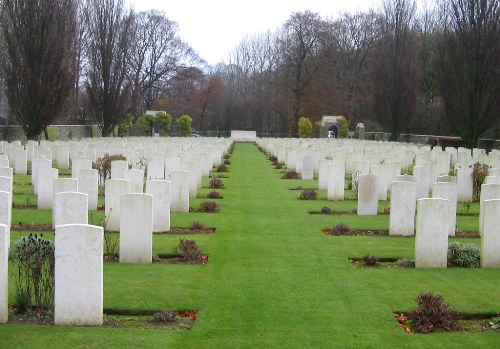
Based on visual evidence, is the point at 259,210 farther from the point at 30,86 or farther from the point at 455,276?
the point at 30,86

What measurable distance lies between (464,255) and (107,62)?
123ft

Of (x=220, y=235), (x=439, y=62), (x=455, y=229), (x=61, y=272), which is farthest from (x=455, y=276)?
(x=439, y=62)

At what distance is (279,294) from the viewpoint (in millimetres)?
8094

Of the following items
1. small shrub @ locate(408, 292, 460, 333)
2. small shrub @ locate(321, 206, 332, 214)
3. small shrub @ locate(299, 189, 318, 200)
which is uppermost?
small shrub @ locate(299, 189, 318, 200)

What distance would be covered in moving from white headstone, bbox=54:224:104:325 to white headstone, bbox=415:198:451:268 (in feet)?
16.1

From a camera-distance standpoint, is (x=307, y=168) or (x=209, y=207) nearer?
(x=209, y=207)

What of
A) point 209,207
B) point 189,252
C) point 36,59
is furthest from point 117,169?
point 36,59

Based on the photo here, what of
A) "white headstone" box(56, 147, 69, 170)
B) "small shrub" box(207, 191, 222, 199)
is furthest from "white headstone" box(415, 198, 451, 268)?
"white headstone" box(56, 147, 69, 170)

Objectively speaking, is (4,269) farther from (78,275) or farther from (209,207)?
(209,207)

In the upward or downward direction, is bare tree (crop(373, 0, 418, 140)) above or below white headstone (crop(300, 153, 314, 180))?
above

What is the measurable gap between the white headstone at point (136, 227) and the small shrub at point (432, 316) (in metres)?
4.13

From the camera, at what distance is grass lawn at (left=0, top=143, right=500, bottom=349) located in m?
6.55

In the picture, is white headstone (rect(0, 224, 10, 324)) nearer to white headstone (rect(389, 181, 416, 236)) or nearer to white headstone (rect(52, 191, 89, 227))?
white headstone (rect(52, 191, 89, 227))

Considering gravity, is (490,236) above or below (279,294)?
above
